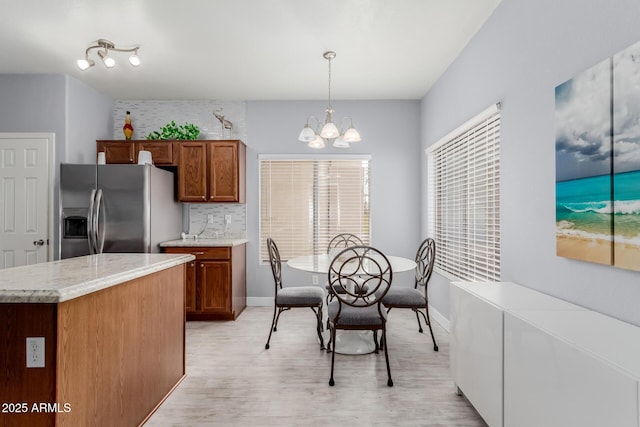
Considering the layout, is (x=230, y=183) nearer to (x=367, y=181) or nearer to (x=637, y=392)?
(x=367, y=181)

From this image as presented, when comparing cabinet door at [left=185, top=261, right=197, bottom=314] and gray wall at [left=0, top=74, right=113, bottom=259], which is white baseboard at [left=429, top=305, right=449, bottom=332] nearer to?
cabinet door at [left=185, top=261, right=197, bottom=314]

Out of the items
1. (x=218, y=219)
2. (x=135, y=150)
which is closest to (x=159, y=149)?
(x=135, y=150)

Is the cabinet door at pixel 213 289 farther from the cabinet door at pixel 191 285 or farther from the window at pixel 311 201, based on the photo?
the window at pixel 311 201

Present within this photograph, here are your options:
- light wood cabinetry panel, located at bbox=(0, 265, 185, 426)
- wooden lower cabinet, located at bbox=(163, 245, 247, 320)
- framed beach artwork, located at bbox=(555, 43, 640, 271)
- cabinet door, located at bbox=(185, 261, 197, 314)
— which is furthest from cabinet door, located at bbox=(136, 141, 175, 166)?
framed beach artwork, located at bbox=(555, 43, 640, 271)

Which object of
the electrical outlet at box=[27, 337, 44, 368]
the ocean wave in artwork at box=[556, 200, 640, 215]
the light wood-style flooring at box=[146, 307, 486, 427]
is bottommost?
the light wood-style flooring at box=[146, 307, 486, 427]

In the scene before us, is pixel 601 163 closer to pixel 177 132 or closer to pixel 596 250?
pixel 596 250

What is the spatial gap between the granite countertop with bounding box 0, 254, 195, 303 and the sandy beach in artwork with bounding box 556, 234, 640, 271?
2.15 meters

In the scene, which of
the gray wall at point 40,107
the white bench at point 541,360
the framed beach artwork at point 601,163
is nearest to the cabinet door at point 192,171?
the gray wall at point 40,107

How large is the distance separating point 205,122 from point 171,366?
3222 millimetres

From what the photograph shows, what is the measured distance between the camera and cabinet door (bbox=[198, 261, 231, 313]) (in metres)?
3.84

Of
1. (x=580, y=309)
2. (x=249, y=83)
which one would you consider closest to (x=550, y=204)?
(x=580, y=309)

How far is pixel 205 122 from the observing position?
14.9 feet

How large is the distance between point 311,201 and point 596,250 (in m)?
3.31

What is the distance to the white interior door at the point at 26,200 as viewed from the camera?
12.1ft
